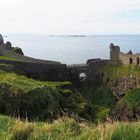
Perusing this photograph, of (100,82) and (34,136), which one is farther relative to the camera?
(100,82)

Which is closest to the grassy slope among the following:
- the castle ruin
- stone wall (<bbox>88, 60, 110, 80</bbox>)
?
the castle ruin

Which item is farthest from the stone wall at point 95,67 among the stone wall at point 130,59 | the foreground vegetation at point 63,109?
the stone wall at point 130,59

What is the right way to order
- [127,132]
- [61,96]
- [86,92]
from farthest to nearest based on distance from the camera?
[86,92] < [61,96] < [127,132]

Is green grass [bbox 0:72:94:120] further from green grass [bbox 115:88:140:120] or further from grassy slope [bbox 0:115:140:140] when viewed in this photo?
green grass [bbox 115:88:140:120]

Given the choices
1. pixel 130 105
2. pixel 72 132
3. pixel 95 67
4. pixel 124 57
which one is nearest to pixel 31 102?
pixel 72 132

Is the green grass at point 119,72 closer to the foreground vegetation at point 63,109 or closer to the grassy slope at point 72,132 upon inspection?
the foreground vegetation at point 63,109

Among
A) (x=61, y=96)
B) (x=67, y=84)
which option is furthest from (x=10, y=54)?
(x=61, y=96)

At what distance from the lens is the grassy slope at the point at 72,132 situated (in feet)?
30.6

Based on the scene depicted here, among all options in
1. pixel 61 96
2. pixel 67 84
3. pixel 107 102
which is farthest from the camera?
pixel 107 102

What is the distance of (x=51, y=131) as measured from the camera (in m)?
10.1

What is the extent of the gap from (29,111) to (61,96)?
8.71 meters

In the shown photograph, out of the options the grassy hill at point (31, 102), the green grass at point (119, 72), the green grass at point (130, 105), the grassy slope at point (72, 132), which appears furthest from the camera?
the green grass at point (119, 72)

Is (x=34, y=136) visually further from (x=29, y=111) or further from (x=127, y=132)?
(x=29, y=111)

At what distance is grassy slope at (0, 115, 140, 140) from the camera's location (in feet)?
30.6
